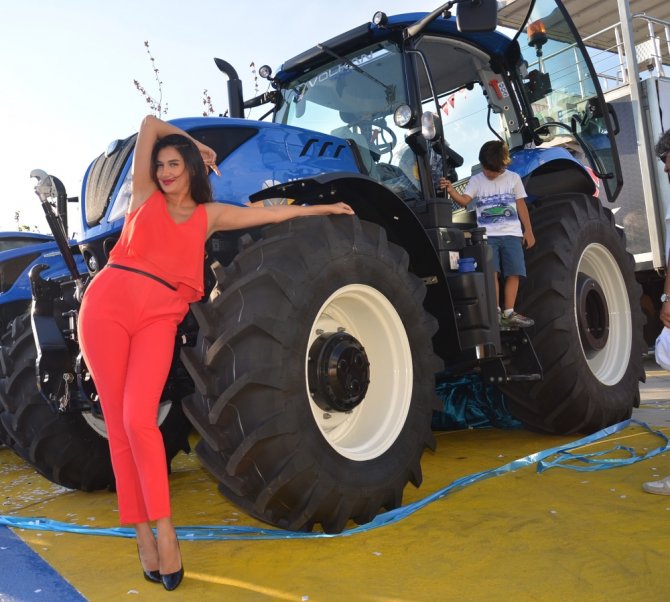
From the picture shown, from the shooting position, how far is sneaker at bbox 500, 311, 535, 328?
4.36 meters

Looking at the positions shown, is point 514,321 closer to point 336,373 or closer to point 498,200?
point 498,200

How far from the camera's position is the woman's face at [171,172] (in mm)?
2723

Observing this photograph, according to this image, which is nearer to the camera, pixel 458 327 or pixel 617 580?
pixel 617 580

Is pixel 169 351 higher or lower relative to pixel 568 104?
lower

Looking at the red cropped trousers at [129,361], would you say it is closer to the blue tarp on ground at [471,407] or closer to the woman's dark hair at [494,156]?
the woman's dark hair at [494,156]

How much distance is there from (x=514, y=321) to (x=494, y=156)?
107 centimetres

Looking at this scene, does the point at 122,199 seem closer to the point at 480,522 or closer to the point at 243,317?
the point at 243,317

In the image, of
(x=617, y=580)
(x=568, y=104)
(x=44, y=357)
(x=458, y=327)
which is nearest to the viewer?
(x=617, y=580)

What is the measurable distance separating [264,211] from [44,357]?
48.3 inches

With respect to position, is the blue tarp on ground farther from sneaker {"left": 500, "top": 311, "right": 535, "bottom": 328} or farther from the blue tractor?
sneaker {"left": 500, "top": 311, "right": 535, "bottom": 328}

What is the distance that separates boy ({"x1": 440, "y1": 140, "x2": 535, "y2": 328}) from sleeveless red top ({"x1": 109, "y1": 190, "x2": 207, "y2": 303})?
216 centimetres

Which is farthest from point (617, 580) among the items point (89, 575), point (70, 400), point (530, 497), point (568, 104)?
point (568, 104)

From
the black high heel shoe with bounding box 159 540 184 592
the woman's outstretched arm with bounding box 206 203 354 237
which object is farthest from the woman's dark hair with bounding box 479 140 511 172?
the black high heel shoe with bounding box 159 540 184 592

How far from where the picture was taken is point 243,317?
8.60ft
